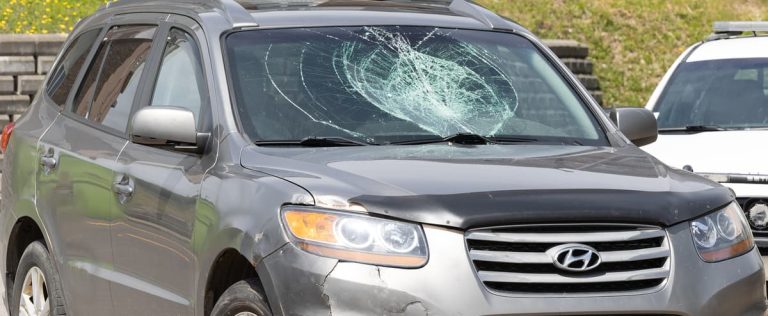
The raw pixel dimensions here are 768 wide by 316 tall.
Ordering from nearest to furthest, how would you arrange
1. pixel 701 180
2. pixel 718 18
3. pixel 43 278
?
pixel 701 180 → pixel 43 278 → pixel 718 18

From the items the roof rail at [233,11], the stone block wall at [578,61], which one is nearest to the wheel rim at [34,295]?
the roof rail at [233,11]

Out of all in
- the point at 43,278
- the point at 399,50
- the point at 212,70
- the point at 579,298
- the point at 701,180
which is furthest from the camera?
the point at 43,278

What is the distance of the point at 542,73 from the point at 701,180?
1270 millimetres

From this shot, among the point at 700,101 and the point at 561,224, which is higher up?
the point at 561,224

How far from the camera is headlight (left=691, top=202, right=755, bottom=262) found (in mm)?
5270

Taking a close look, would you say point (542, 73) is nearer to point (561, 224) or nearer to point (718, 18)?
point (561, 224)

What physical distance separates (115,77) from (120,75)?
0.05 metres

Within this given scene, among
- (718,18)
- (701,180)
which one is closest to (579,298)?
(701,180)

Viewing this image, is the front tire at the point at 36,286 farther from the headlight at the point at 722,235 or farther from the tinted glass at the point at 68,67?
the headlight at the point at 722,235

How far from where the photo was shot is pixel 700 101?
10844 mm

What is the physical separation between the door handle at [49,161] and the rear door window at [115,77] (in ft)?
0.71

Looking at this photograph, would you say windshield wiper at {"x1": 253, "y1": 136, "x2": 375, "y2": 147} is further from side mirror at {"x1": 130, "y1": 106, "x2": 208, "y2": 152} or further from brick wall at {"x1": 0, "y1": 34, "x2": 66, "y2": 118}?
brick wall at {"x1": 0, "y1": 34, "x2": 66, "y2": 118}

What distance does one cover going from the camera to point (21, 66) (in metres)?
15.9

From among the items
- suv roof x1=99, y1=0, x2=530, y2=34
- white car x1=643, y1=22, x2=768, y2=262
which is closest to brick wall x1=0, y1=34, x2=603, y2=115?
white car x1=643, y1=22, x2=768, y2=262
